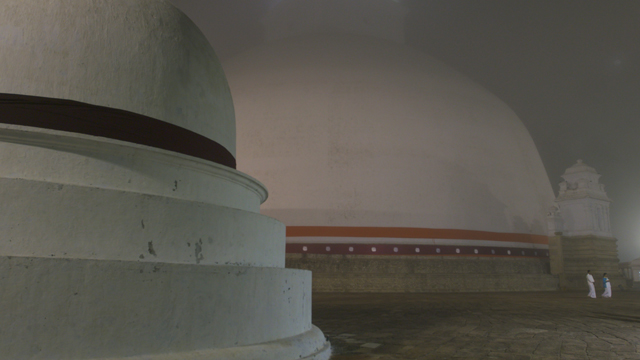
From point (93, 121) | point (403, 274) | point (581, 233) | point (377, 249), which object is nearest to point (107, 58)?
point (93, 121)

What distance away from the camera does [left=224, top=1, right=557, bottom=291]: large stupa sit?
12305mm

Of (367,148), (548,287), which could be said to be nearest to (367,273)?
(367,148)

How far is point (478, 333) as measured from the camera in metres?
4.61

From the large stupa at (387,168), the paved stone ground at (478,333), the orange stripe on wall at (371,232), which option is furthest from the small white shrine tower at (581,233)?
the paved stone ground at (478,333)

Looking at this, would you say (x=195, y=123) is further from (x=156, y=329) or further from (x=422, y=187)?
(x=422, y=187)

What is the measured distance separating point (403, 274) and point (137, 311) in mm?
10336

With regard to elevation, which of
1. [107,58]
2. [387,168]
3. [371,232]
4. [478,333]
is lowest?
[478,333]

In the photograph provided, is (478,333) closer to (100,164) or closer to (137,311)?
(137,311)

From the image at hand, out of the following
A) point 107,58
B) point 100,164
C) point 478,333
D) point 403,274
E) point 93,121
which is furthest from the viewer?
point 403,274

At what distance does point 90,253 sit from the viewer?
7.94 ft

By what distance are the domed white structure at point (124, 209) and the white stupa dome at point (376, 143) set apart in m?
9.35

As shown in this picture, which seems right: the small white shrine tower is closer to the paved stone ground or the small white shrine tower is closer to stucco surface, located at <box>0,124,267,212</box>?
the paved stone ground

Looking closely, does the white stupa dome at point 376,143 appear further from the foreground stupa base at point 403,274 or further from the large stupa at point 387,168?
the foreground stupa base at point 403,274

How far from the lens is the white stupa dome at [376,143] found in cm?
1288
